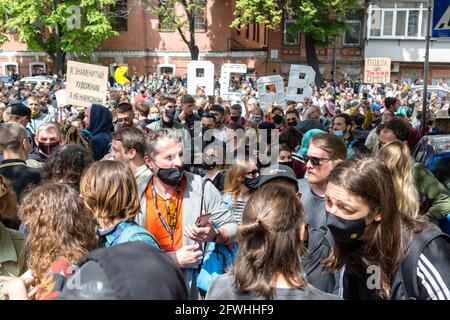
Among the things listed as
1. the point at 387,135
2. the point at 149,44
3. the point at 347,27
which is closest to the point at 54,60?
the point at 149,44

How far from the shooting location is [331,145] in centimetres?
402

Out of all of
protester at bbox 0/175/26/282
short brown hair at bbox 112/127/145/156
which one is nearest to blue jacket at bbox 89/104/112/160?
short brown hair at bbox 112/127/145/156

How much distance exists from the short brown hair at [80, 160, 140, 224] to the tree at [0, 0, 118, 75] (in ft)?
95.3

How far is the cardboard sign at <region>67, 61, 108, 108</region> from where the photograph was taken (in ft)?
25.7

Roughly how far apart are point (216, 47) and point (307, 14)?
7.38 metres

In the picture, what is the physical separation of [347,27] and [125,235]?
29656 mm

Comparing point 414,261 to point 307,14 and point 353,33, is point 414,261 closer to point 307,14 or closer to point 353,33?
point 307,14

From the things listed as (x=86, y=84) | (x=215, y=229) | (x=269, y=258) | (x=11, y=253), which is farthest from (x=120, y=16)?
(x=269, y=258)

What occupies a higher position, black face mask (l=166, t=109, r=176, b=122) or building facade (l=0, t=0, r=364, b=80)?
building facade (l=0, t=0, r=364, b=80)

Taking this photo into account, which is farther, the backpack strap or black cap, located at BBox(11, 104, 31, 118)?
black cap, located at BBox(11, 104, 31, 118)

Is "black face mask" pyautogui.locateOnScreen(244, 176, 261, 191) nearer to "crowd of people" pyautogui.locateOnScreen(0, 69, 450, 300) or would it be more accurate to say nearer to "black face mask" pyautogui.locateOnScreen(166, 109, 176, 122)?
"crowd of people" pyautogui.locateOnScreen(0, 69, 450, 300)

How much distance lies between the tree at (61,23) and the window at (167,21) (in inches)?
127

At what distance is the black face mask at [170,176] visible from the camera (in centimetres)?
358
